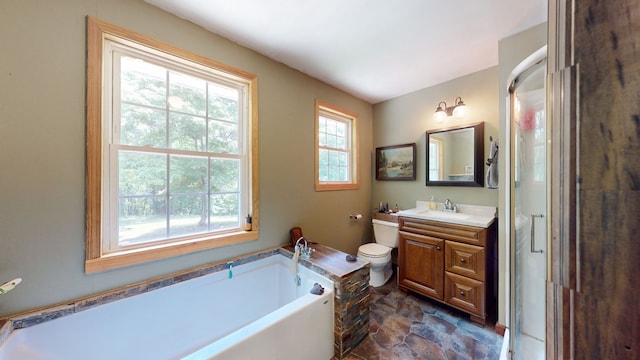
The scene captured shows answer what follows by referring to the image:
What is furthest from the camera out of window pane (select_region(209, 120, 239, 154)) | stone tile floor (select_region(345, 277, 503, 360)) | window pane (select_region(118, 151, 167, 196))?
window pane (select_region(209, 120, 239, 154))

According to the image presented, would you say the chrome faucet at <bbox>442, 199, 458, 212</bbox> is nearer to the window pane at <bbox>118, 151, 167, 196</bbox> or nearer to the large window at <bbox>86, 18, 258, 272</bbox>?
the large window at <bbox>86, 18, 258, 272</bbox>

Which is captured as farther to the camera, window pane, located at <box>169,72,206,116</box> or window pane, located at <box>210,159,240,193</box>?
window pane, located at <box>210,159,240,193</box>

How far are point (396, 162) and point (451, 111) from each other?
0.86m

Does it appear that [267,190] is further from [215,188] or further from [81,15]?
[81,15]

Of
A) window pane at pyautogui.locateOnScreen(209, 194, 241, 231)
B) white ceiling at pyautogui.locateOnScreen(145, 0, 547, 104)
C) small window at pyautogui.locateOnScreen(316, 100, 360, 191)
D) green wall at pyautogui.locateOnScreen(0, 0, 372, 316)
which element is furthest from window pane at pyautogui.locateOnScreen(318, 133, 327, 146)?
green wall at pyautogui.locateOnScreen(0, 0, 372, 316)

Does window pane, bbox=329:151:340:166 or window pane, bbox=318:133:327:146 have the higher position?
window pane, bbox=318:133:327:146

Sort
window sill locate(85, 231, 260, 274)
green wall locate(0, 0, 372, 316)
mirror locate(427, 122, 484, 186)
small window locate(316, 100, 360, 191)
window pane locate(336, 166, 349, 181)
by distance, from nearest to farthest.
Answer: green wall locate(0, 0, 372, 316) < window sill locate(85, 231, 260, 274) < mirror locate(427, 122, 484, 186) < small window locate(316, 100, 360, 191) < window pane locate(336, 166, 349, 181)

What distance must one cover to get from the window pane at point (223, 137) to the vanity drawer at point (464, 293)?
7.62 ft

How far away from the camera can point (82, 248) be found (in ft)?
4.26

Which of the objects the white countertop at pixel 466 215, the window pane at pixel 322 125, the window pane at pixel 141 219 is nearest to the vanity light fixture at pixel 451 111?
the white countertop at pixel 466 215

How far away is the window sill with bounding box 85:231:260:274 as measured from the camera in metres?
1.33

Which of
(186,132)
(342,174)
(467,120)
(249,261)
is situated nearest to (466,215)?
(467,120)

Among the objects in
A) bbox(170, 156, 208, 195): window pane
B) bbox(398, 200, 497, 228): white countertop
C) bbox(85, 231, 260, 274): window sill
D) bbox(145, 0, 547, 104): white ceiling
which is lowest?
bbox(85, 231, 260, 274): window sill

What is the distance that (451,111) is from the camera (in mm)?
2475
